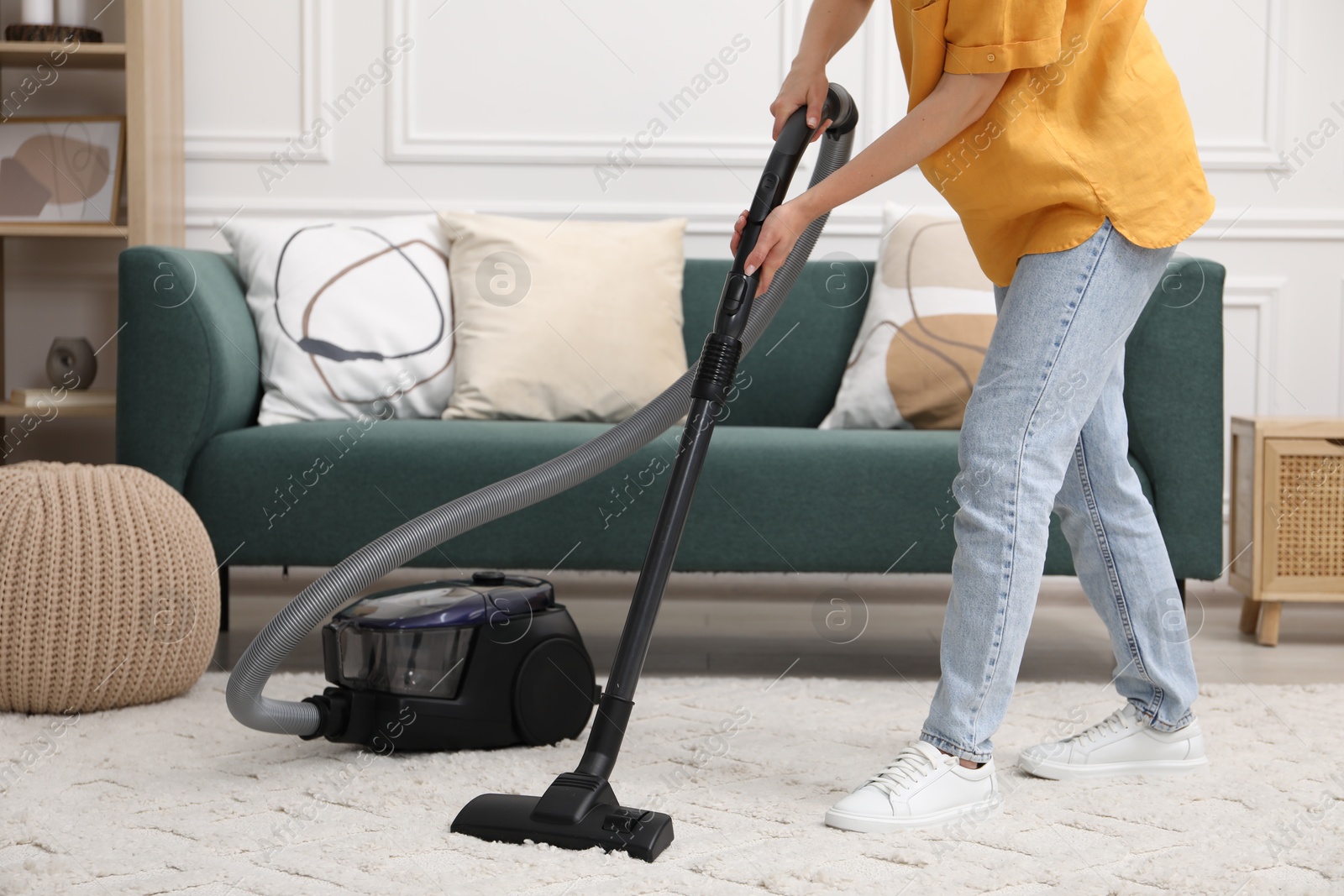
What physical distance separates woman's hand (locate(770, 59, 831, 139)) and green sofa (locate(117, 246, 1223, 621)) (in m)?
0.66

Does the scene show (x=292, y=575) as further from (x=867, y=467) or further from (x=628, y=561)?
(x=867, y=467)

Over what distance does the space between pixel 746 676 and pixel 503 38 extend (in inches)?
66.0

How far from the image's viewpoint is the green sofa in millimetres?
1826

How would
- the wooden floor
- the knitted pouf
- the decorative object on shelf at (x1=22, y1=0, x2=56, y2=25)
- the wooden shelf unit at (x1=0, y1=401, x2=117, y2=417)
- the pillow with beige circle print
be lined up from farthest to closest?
the decorative object on shelf at (x1=22, y1=0, x2=56, y2=25) < the wooden shelf unit at (x1=0, y1=401, x2=117, y2=417) < the pillow with beige circle print < the wooden floor < the knitted pouf

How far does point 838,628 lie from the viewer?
7.98ft

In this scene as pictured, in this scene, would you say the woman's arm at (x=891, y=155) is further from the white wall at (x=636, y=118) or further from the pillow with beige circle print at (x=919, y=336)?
the white wall at (x=636, y=118)

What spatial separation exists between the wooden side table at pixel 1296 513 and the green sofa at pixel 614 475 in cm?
38

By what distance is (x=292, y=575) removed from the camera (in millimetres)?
2814

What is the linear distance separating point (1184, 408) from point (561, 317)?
1132 millimetres

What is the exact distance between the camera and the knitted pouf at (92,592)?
1542 millimetres

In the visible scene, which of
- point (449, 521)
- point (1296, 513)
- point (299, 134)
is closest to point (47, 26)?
point (299, 134)

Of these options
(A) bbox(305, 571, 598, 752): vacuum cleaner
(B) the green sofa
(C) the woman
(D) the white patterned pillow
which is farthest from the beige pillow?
(C) the woman

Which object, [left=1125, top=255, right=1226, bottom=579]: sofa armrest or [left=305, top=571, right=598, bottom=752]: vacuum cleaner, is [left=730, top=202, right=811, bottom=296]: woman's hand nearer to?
[left=305, top=571, right=598, bottom=752]: vacuum cleaner

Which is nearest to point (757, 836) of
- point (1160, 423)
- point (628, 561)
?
point (628, 561)
